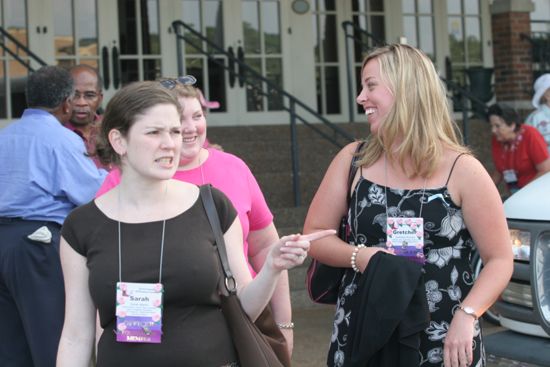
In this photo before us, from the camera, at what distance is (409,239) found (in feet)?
10.5

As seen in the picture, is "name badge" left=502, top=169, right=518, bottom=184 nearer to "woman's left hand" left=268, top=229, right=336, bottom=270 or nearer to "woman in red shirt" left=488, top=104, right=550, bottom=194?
"woman in red shirt" left=488, top=104, right=550, bottom=194

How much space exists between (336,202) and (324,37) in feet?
32.5

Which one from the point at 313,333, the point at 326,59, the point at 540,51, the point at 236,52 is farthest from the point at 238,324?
the point at 540,51

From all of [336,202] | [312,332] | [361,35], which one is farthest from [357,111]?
[336,202]

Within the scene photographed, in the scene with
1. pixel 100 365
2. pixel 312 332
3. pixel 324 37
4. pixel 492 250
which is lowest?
pixel 312 332

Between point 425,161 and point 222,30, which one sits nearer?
point 425,161

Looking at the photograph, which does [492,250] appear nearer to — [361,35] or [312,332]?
[312,332]

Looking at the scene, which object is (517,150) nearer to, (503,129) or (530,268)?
(503,129)

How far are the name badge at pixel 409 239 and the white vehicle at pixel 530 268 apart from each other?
57.8 inches

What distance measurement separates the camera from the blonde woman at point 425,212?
3191 mm

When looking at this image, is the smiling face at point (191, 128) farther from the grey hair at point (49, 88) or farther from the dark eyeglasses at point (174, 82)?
the grey hair at point (49, 88)

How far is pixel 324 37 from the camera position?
13.1m

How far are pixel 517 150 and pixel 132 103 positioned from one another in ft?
18.5

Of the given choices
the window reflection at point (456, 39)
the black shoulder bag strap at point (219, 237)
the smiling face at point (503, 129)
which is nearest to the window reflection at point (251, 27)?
the window reflection at point (456, 39)
